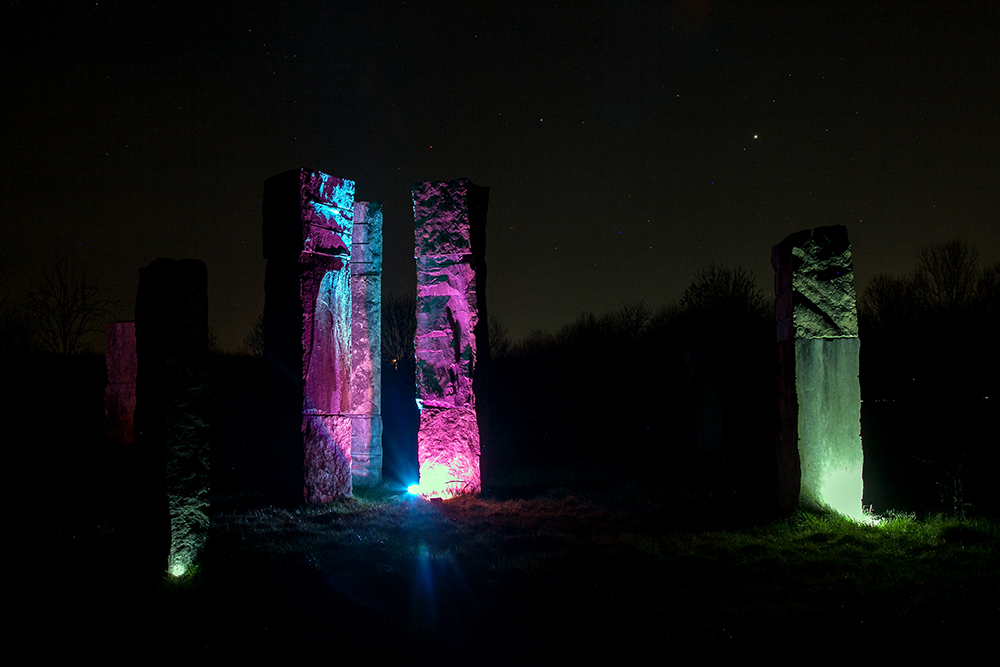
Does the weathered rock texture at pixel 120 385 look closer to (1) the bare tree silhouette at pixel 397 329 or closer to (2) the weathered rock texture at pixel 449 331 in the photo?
(2) the weathered rock texture at pixel 449 331

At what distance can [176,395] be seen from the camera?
5.43m

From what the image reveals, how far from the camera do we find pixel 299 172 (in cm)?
906

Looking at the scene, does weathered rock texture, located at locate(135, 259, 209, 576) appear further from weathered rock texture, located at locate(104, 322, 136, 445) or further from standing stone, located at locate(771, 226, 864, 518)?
weathered rock texture, located at locate(104, 322, 136, 445)

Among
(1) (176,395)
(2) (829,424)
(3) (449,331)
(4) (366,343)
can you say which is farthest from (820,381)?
(4) (366,343)

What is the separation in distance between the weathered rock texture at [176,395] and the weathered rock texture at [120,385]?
9602mm

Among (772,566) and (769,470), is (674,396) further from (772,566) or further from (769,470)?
(772,566)

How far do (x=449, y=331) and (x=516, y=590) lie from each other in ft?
15.9

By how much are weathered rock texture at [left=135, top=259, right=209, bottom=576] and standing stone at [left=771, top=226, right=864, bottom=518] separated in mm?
5947

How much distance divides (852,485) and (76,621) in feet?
23.9

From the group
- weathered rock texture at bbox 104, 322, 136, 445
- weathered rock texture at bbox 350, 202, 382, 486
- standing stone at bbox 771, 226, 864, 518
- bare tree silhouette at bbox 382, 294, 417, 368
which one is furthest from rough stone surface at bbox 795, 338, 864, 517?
bare tree silhouette at bbox 382, 294, 417, 368

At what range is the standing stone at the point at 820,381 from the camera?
291 inches

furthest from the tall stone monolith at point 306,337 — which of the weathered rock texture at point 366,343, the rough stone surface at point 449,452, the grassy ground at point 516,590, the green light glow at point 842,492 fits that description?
the green light glow at point 842,492

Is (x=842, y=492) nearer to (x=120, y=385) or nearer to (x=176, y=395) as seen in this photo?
(x=176, y=395)

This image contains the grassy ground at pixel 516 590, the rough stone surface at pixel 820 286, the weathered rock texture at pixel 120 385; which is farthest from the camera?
the weathered rock texture at pixel 120 385
